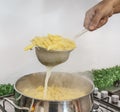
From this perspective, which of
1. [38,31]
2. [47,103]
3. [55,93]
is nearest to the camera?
[47,103]

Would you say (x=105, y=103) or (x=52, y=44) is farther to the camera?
(x=105, y=103)

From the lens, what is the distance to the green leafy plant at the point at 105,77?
49.9 inches

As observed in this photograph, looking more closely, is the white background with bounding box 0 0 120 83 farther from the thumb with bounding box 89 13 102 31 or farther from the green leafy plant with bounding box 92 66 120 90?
the thumb with bounding box 89 13 102 31

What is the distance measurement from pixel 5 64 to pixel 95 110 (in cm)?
43

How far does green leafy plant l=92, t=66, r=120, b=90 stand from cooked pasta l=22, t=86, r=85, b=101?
0.26 meters

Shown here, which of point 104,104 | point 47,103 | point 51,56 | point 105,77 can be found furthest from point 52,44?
point 105,77

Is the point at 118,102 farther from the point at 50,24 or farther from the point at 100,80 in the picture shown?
the point at 50,24

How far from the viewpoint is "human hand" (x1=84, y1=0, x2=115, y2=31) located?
0.96m

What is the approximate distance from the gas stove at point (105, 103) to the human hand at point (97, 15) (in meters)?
0.29

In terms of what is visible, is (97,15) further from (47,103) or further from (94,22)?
(47,103)

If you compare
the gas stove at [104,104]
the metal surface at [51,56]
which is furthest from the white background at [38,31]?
the metal surface at [51,56]

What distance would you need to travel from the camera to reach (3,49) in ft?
3.74

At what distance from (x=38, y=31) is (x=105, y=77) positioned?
38 centimetres

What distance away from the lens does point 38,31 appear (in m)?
Result: 1.21
